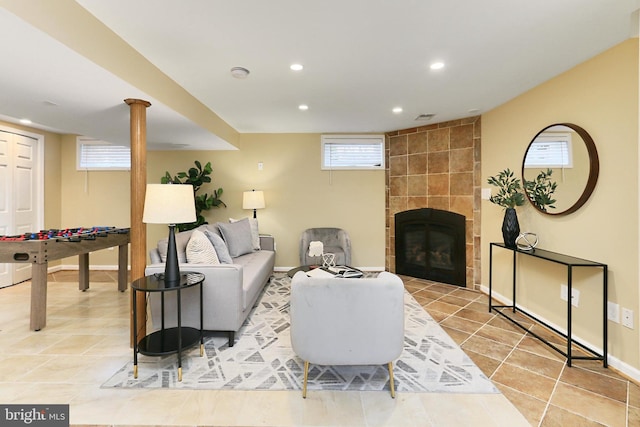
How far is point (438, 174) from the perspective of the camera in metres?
4.30

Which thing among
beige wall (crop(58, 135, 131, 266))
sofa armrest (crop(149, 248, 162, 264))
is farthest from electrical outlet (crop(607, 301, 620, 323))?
beige wall (crop(58, 135, 131, 266))

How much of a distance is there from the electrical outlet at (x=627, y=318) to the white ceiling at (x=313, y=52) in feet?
6.24

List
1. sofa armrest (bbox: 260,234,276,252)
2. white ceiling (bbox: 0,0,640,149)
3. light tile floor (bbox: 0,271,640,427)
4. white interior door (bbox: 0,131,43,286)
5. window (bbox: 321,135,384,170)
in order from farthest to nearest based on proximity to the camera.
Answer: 1. window (bbox: 321,135,384,170)
2. sofa armrest (bbox: 260,234,276,252)
3. white interior door (bbox: 0,131,43,286)
4. white ceiling (bbox: 0,0,640,149)
5. light tile floor (bbox: 0,271,640,427)

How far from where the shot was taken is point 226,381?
1.96 meters

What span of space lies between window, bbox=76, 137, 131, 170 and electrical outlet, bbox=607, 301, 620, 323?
250 inches

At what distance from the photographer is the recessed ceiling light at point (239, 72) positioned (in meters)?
2.52

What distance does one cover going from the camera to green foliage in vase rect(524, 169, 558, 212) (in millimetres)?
2676

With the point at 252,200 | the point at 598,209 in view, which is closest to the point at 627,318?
the point at 598,209

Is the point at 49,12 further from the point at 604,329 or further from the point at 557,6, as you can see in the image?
the point at 604,329

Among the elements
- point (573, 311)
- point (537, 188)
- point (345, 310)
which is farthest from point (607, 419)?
point (537, 188)

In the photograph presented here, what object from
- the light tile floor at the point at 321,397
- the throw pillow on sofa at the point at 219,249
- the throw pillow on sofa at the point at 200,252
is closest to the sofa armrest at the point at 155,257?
the throw pillow on sofa at the point at 200,252

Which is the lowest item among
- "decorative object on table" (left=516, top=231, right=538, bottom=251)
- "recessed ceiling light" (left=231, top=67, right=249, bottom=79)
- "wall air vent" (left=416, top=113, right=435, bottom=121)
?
"decorative object on table" (left=516, top=231, right=538, bottom=251)

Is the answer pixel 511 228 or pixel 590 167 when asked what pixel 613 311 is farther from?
pixel 590 167

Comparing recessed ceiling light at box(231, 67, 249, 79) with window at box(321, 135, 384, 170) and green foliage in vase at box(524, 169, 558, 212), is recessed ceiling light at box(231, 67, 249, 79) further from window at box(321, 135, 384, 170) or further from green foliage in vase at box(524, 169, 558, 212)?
green foliage in vase at box(524, 169, 558, 212)
